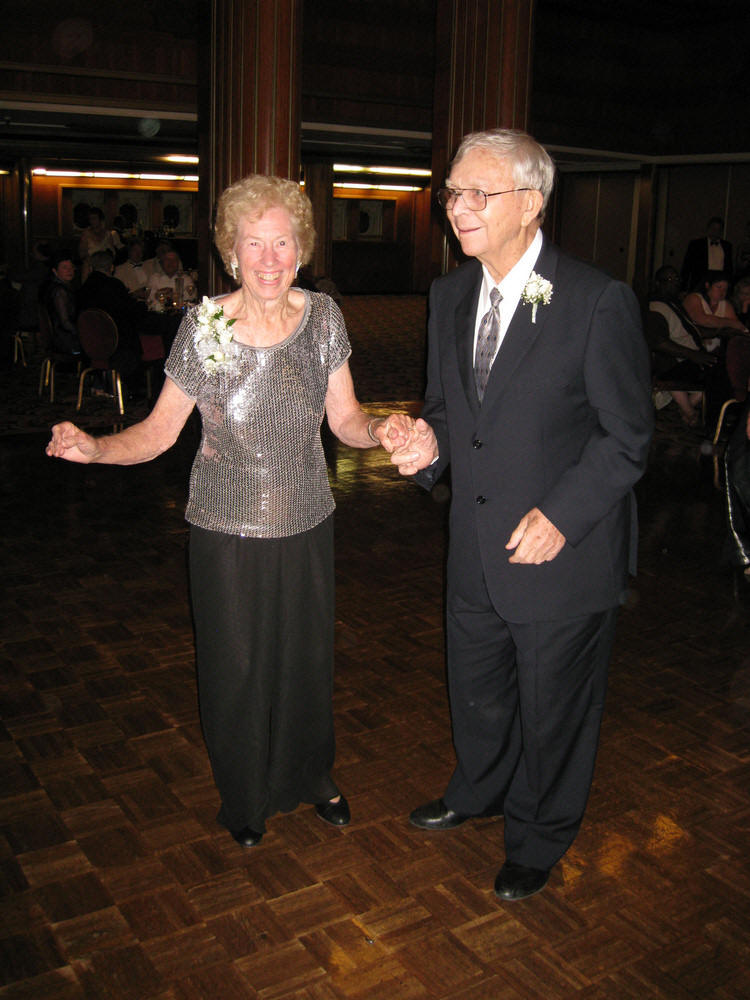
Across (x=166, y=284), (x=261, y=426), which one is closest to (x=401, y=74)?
(x=166, y=284)

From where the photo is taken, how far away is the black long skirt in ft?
8.05

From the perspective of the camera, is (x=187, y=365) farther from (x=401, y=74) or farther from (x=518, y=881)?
(x=401, y=74)

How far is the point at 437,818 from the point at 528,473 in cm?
109

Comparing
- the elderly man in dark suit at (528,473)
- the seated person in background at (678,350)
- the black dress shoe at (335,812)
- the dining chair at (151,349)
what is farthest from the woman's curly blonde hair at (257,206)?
the dining chair at (151,349)

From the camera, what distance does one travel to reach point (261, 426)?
2.38 metres

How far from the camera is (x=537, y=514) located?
2.09 meters

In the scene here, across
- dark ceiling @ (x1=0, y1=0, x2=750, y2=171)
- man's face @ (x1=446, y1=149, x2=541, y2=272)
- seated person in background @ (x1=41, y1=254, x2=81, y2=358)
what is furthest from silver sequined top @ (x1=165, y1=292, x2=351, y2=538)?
dark ceiling @ (x1=0, y1=0, x2=750, y2=171)

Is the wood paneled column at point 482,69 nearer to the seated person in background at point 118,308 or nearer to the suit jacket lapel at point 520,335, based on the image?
the seated person in background at point 118,308

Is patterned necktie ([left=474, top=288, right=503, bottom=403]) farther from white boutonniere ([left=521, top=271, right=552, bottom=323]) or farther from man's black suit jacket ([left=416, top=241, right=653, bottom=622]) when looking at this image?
white boutonniere ([left=521, top=271, right=552, bottom=323])

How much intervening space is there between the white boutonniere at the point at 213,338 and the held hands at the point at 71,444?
33 centimetres

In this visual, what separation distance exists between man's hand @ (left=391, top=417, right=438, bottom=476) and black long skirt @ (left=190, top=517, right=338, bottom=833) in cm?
32

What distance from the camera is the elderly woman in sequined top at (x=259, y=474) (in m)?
2.31

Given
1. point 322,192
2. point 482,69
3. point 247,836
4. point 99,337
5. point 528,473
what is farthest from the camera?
point 322,192

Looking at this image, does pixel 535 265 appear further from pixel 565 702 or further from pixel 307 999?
pixel 307 999
